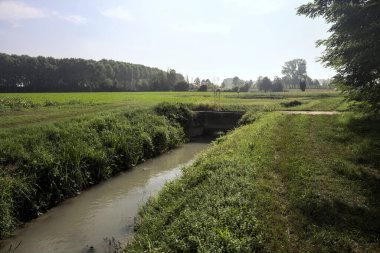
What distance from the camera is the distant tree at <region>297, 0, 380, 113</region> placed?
1409 cm

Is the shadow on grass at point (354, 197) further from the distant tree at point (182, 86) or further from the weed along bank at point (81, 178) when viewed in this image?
the distant tree at point (182, 86)

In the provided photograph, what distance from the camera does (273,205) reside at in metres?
8.59

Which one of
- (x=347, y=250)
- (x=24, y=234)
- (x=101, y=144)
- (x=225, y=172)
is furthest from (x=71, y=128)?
(x=347, y=250)

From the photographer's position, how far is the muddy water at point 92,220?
33.5 ft

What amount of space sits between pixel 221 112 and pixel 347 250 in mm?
26367

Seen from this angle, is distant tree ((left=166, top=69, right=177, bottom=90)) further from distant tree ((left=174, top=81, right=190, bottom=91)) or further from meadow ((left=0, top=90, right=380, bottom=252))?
meadow ((left=0, top=90, right=380, bottom=252))

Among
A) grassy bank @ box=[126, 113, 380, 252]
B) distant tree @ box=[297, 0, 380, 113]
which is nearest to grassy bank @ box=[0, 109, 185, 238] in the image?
grassy bank @ box=[126, 113, 380, 252]

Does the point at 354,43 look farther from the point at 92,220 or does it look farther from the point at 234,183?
the point at 92,220

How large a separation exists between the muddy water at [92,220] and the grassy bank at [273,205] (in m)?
1.42

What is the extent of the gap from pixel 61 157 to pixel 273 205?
9.24 m

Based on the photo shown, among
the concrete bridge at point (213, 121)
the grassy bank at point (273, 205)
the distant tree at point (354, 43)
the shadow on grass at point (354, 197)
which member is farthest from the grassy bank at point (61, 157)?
the distant tree at point (354, 43)

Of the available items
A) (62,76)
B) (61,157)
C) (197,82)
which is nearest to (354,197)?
(61,157)

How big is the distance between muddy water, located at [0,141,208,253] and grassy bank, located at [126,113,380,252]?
1.42 m

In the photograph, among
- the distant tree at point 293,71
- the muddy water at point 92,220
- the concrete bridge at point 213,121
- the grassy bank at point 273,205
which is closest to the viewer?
the grassy bank at point 273,205
